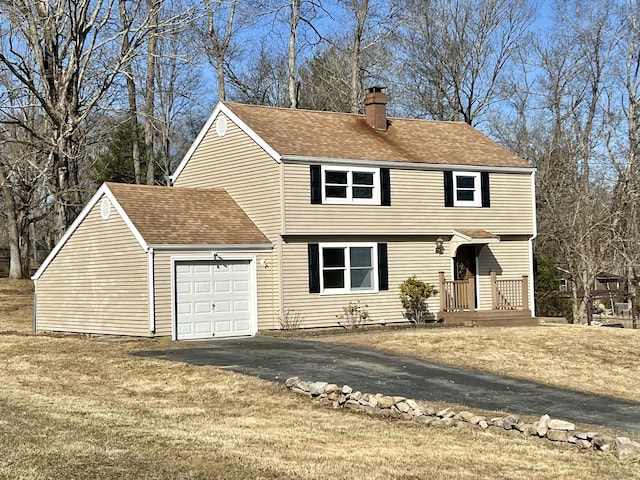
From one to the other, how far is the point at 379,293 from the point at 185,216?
248 inches

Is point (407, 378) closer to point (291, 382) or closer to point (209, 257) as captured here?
point (291, 382)

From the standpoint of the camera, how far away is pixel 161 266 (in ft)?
78.1

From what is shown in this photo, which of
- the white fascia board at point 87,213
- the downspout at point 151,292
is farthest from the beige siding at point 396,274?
the white fascia board at point 87,213

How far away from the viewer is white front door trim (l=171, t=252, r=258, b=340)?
78.8 feet

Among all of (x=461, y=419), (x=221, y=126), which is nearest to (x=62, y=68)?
(x=221, y=126)

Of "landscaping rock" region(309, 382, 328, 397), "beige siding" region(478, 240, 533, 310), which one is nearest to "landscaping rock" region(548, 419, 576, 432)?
"landscaping rock" region(309, 382, 328, 397)

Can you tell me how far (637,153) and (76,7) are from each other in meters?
27.8

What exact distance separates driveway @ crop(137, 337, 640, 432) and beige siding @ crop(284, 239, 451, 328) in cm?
430

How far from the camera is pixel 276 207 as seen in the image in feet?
85.1

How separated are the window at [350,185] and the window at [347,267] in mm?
1344

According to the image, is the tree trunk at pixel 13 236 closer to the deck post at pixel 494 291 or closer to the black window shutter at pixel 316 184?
the black window shutter at pixel 316 184

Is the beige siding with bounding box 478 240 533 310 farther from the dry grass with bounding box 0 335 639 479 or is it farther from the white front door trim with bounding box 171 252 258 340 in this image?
the dry grass with bounding box 0 335 639 479

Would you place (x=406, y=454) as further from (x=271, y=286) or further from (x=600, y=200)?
(x=600, y=200)

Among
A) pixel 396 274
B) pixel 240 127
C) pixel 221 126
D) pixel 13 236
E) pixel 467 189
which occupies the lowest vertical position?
pixel 396 274
